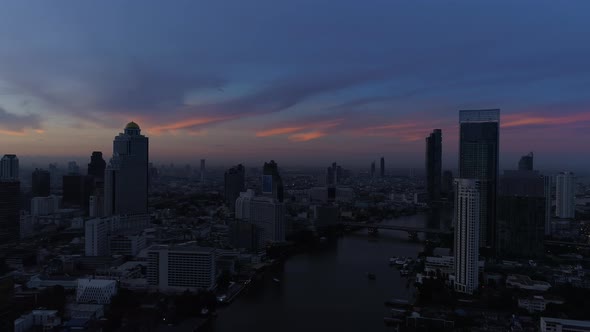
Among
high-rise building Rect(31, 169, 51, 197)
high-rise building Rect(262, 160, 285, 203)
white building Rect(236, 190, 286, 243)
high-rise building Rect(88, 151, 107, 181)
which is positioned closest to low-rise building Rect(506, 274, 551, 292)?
white building Rect(236, 190, 286, 243)

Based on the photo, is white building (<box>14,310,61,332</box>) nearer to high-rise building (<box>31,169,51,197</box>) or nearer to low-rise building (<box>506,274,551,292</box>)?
low-rise building (<box>506,274,551,292</box>)

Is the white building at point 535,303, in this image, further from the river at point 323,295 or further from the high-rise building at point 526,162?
the high-rise building at point 526,162

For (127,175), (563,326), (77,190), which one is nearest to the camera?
(563,326)

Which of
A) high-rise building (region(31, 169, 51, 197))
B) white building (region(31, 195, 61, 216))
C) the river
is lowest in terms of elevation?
the river

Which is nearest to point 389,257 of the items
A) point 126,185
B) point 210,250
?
point 210,250

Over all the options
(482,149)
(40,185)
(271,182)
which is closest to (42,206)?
(40,185)

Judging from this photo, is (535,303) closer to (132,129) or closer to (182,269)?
(182,269)
